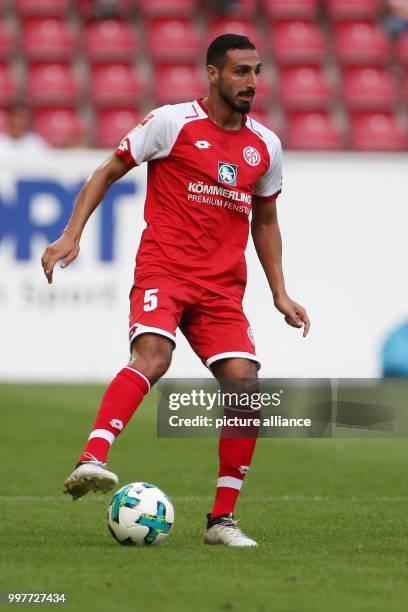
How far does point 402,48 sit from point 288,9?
164 cm

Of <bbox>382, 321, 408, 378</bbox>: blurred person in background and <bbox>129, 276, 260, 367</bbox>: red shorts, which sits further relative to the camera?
<bbox>382, 321, 408, 378</bbox>: blurred person in background

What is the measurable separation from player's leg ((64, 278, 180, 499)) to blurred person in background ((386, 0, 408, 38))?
13443mm

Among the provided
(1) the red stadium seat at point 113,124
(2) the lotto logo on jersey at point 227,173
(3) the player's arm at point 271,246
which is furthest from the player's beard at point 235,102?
(1) the red stadium seat at point 113,124

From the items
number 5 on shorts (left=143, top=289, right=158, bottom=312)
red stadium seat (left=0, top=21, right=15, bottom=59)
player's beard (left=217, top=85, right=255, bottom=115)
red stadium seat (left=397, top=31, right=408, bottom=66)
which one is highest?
red stadium seat (left=397, top=31, right=408, bottom=66)

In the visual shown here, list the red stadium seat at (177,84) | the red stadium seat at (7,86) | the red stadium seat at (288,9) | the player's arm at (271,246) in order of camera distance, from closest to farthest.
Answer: the player's arm at (271,246), the red stadium seat at (7,86), the red stadium seat at (177,84), the red stadium seat at (288,9)

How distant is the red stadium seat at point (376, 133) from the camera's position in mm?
17203

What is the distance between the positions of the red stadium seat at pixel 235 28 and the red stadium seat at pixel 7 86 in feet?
8.65

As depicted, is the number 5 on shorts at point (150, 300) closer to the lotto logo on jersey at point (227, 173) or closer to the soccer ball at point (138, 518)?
the lotto logo on jersey at point (227, 173)

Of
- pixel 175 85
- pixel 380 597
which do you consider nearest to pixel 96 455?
pixel 380 597

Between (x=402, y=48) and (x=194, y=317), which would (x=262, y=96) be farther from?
(x=194, y=317)

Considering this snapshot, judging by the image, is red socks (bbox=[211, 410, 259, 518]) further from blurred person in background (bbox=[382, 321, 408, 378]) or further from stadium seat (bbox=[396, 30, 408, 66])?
stadium seat (bbox=[396, 30, 408, 66])

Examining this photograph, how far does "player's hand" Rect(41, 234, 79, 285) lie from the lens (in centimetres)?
544

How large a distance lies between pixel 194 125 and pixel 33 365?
764 centimetres

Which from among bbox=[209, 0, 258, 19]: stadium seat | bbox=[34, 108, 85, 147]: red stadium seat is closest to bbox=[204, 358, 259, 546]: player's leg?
bbox=[34, 108, 85, 147]: red stadium seat
